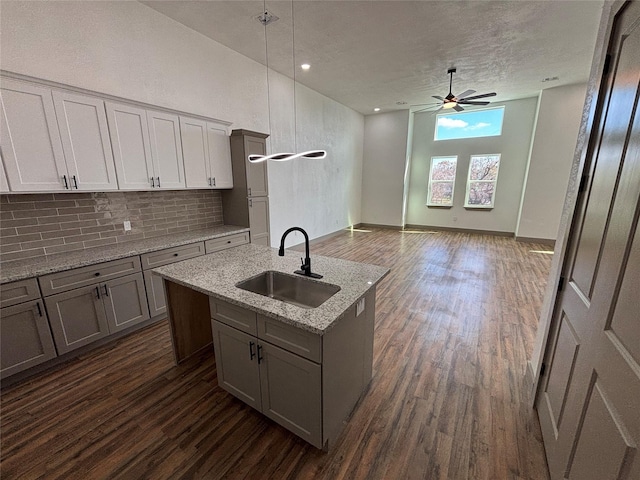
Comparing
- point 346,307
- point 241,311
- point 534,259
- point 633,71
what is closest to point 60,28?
point 241,311

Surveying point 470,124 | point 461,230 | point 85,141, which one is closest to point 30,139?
point 85,141

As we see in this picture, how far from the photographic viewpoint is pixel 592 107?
4.63ft

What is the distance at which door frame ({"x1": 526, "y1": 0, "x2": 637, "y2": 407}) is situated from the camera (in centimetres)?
132

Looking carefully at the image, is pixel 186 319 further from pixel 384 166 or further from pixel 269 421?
pixel 384 166

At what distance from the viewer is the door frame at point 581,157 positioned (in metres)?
1.32

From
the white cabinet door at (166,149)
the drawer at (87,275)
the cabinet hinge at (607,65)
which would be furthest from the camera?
the white cabinet door at (166,149)

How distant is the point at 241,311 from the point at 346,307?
2.11 ft

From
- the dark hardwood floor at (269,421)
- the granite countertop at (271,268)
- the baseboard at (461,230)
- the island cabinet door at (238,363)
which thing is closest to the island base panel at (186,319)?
the dark hardwood floor at (269,421)

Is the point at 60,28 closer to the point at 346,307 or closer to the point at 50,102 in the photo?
the point at 50,102

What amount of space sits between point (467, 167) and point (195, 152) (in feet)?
23.1

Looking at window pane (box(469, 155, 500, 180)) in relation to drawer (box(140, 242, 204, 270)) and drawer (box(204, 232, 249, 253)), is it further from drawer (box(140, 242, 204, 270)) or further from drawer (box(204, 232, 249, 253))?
drawer (box(140, 242, 204, 270))

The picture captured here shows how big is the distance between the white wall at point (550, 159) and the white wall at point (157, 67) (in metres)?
4.93

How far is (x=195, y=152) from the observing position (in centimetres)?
322

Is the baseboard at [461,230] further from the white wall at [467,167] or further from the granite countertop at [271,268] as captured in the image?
the granite countertop at [271,268]
